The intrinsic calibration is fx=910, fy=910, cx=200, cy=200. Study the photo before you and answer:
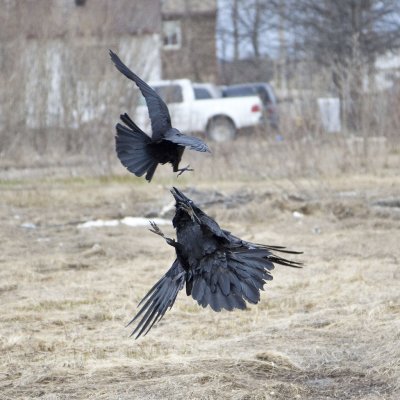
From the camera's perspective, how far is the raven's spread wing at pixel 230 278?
4.48 meters

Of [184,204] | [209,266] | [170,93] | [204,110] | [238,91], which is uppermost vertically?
[238,91]

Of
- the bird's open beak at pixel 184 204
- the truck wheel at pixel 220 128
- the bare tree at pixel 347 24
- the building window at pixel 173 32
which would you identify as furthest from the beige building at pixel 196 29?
the bird's open beak at pixel 184 204

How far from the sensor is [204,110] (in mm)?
22781

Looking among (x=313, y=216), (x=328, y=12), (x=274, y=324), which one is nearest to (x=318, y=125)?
(x=313, y=216)

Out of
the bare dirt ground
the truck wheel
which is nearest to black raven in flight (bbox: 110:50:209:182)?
the bare dirt ground

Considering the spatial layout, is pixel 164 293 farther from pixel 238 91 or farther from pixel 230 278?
pixel 238 91

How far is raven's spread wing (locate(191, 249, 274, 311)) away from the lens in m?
4.48

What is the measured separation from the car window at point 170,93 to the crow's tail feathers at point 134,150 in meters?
12.1

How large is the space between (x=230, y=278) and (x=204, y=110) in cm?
1841

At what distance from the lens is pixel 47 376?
500cm

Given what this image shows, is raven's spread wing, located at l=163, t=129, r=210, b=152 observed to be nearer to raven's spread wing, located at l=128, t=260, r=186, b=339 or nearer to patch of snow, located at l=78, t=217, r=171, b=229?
raven's spread wing, located at l=128, t=260, r=186, b=339

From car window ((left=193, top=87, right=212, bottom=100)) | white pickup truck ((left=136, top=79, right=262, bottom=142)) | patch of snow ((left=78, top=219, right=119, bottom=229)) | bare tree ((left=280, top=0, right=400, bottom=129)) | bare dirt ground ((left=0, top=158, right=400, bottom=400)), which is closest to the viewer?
bare dirt ground ((left=0, top=158, right=400, bottom=400))

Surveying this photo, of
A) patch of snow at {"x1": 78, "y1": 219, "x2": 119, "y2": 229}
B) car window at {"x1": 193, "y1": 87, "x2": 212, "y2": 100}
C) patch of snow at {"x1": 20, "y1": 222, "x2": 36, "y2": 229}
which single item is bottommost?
patch of snow at {"x1": 20, "y1": 222, "x2": 36, "y2": 229}

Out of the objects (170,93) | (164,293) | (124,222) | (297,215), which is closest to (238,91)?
(170,93)
